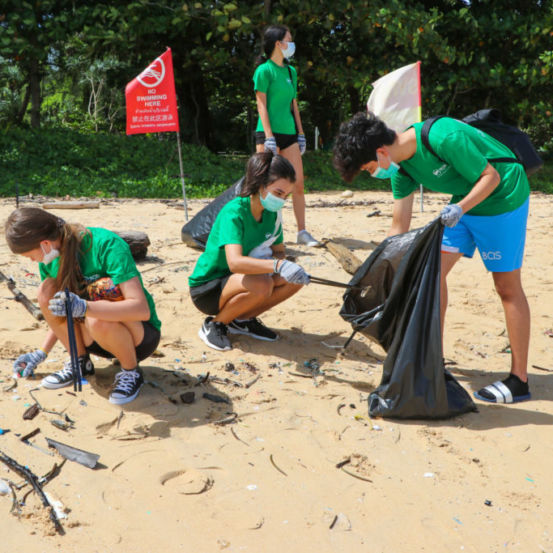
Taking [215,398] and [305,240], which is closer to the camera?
[215,398]

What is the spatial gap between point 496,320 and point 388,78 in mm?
3259

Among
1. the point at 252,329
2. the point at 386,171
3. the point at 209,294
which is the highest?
the point at 386,171

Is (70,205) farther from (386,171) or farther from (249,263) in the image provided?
(386,171)

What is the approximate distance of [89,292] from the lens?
2.56 meters

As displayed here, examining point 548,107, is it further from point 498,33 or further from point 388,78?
point 388,78

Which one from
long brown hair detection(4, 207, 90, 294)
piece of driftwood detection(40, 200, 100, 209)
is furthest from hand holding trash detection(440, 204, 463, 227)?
piece of driftwood detection(40, 200, 100, 209)

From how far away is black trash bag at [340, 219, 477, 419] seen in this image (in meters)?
2.50

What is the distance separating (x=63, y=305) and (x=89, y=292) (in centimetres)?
19

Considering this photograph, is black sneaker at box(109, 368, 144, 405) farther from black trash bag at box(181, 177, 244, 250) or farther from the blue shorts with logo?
black trash bag at box(181, 177, 244, 250)

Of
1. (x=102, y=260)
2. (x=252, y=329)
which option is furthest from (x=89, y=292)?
(x=252, y=329)

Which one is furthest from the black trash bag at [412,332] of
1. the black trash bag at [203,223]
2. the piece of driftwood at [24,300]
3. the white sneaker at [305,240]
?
the white sneaker at [305,240]

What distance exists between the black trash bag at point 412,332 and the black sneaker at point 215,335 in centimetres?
95

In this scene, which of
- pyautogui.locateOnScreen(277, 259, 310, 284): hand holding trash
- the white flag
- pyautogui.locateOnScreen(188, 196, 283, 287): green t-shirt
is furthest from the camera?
the white flag

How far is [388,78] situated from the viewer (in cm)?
618
